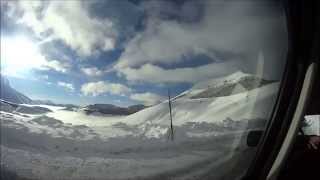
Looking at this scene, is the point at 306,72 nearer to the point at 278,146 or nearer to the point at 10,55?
the point at 278,146

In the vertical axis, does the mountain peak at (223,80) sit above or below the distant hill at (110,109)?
above

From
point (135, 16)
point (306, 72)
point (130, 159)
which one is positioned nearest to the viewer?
point (135, 16)

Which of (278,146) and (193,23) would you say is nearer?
(193,23)

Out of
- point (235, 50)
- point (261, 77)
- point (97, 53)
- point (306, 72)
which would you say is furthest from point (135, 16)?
point (306, 72)

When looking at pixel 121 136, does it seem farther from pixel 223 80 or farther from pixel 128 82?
pixel 223 80

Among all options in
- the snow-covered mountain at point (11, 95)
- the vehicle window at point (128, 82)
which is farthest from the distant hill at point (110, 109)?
the snow-covered mountain at point (11, 95)

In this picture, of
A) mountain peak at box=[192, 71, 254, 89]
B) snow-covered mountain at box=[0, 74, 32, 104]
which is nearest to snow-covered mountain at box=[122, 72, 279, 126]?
mountain peak at box=[192, 71, 254, 89]

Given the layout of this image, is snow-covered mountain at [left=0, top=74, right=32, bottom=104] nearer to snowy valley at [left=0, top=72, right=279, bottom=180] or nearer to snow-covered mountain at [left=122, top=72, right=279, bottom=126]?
snowy valley at [left=0, top=72, right=279, bottom=180]

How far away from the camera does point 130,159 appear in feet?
5.57

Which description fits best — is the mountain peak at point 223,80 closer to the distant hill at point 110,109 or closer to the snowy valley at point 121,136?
the snowy valley at point 121,136

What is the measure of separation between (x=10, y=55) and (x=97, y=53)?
0.76 ft

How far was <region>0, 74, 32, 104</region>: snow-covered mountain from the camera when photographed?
5.43 feet

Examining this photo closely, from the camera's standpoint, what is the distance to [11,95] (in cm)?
167

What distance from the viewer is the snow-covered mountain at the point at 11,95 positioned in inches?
65.1
